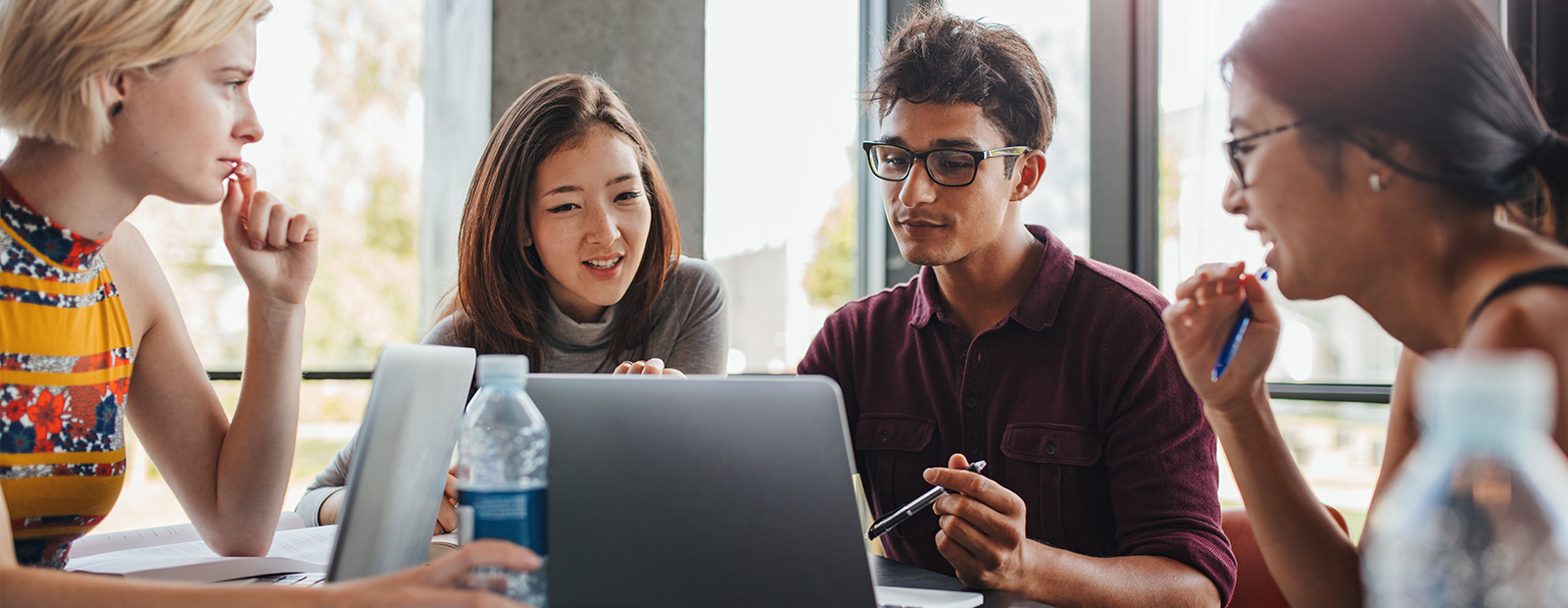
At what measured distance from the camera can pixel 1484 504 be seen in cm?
59

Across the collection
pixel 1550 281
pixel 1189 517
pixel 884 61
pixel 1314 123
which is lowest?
pixel 1189 517

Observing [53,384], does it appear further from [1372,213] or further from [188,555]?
[1372,213]

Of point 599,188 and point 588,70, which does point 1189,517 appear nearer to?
point 599,188

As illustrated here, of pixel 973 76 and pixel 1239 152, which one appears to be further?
pixel 973 76

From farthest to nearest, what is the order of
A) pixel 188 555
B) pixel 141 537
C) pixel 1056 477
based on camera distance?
pixel 1056 477, pixel 141 537, pixel 188 555

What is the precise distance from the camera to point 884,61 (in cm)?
175

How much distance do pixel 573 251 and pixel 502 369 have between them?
1.04 m

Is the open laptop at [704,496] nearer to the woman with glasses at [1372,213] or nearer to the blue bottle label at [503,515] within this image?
the blue bottle label at [503,515]

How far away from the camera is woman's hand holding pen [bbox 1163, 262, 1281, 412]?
3.46 ft

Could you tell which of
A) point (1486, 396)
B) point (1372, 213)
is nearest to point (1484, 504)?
point (1486, 396)

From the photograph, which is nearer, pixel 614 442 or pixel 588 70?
pixel 614 442

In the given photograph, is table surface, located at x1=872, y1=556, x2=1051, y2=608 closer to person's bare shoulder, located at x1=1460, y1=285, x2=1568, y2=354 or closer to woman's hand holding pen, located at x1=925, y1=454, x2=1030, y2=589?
woman's hand holding pen, located at x1=925, y1=454, x2=1030, y2=589

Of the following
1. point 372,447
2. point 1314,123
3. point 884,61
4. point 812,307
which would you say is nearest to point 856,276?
point 812,307

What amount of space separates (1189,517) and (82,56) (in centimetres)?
147
